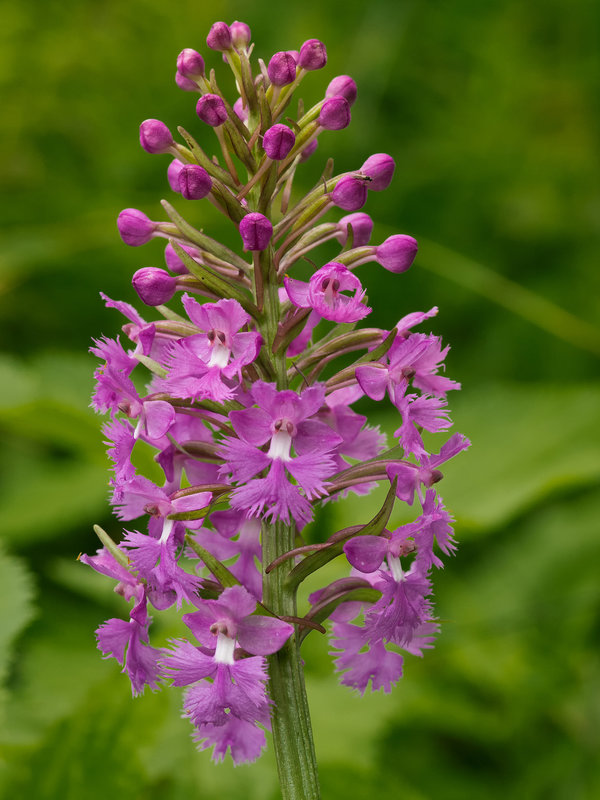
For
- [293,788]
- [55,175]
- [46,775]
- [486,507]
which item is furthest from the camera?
[55,175]

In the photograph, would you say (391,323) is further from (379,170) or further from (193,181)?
(193,181)

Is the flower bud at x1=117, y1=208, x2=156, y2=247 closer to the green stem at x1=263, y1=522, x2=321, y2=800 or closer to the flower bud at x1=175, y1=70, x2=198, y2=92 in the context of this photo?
the flower bud at x1=175, y1=70, x2=198, y2=92

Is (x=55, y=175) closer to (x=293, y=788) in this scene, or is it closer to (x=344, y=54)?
(x=344, y=54)

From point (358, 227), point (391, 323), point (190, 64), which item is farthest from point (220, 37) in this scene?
point (391, 323)

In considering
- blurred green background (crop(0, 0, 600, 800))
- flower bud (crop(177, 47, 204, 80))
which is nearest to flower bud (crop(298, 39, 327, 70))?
flower bud (crop(177, 47, 204, 80))

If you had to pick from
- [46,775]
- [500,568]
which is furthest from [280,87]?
[500,568]

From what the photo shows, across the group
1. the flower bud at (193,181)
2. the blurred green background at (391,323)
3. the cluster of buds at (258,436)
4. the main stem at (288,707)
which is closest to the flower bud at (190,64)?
the cluster of buds at (258,436)

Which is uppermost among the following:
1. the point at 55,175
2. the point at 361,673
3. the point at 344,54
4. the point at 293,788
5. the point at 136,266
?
the point at 344,54
